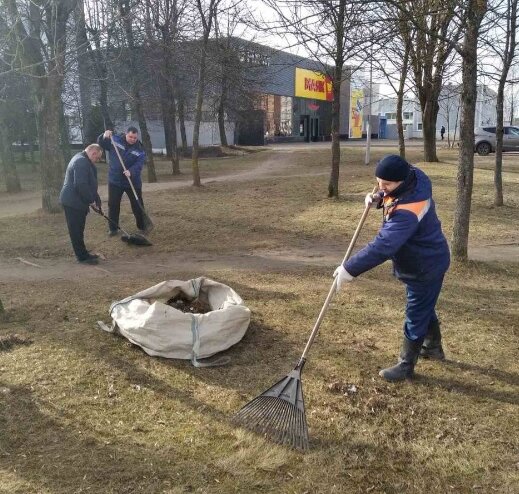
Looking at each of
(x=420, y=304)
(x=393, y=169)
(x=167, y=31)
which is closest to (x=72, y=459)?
(x=420, y=304)

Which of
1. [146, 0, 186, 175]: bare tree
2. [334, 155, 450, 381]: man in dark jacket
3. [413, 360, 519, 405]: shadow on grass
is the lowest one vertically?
[413, 360, 519, 405]: shadow on grass

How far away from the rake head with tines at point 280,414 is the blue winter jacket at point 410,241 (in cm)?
83

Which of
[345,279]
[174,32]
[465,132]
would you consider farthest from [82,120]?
[345,279]

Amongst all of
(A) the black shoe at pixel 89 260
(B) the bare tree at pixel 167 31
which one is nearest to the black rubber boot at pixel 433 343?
(A) the black shoe at pixel 89 260

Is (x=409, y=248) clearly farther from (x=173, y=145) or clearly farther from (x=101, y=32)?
(x=173, y=145)

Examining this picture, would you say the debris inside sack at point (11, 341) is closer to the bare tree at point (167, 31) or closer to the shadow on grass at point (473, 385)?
the shadow on grass at point (473, 385)

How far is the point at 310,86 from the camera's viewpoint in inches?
1758

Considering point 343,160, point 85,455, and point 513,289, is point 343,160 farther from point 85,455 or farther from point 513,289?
point 85,455

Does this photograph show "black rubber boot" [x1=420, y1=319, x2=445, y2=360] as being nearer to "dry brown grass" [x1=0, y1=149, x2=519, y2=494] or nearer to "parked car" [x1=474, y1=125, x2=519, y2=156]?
"dry brown grass" [x1=0, y1=149, x2=519, y2=494]

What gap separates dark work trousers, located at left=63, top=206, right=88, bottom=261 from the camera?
23.7 ft

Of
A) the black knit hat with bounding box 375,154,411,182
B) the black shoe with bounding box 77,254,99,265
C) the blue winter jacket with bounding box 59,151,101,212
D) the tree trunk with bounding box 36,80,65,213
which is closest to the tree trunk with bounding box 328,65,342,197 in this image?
the tree trunk with bounding box 36,80,65,213

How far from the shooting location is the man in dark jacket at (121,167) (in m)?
8.47

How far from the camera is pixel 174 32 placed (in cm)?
1595

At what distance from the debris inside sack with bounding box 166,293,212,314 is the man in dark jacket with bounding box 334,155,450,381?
5.22 ft
